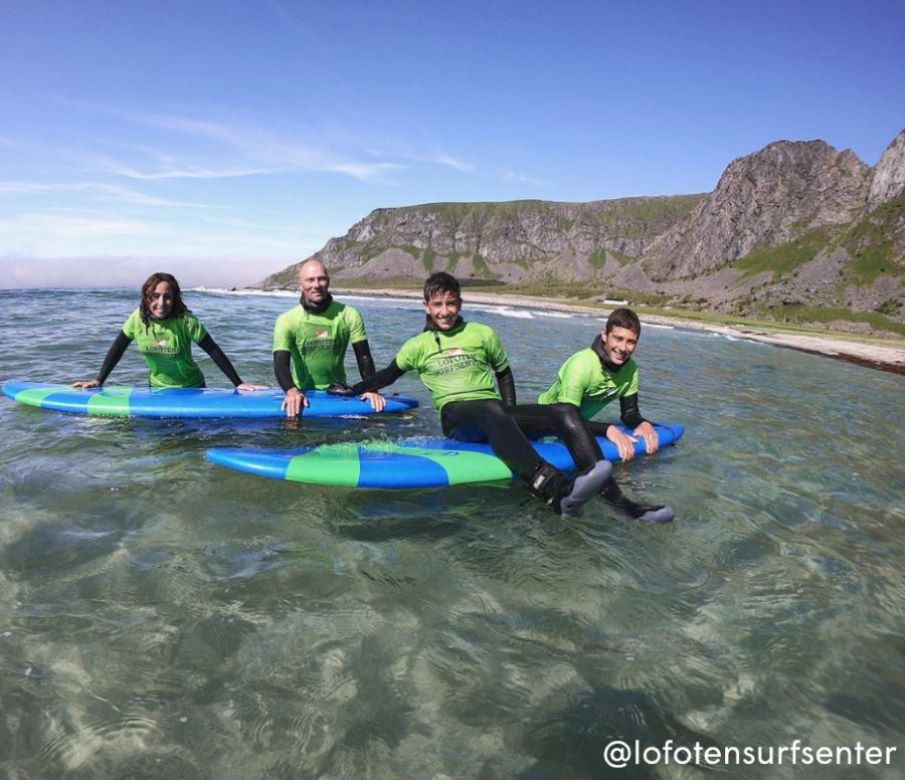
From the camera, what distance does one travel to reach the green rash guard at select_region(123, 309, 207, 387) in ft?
25.2

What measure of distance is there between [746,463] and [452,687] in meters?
6.24

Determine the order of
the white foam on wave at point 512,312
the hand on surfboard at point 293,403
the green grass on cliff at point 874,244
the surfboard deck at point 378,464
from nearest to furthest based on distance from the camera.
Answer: the surfboard deck at point 378,464 → the hand on surfboard at point 293,403 → the white foam on wave at point 512,312 → the green grass on cliff at point 874,244

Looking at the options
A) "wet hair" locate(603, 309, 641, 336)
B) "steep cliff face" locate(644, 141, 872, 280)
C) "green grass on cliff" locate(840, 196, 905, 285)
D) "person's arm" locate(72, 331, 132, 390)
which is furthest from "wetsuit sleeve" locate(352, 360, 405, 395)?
"steep cliff face" locate(644, 141, 872, 280)

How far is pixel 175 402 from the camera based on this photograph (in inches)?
312

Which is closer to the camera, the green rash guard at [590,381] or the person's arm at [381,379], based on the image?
the green rash guard at [590,381]

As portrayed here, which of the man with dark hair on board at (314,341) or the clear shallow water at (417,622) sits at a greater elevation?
the man with dark hair on board at (314,341)

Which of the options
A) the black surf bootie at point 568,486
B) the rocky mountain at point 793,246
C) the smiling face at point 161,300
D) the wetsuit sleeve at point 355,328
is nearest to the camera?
the black surf bootie at point 568,486

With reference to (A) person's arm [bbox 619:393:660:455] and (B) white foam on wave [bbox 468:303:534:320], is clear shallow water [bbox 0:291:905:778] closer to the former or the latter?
(A) person's arm [bbox 619:393:660:455]

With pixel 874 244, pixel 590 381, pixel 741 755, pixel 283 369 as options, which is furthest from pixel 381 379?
pixel 874 244

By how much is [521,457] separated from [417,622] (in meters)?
2.11

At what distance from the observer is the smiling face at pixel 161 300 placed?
24.2 feet

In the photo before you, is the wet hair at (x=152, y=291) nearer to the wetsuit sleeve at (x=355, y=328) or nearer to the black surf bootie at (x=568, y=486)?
the wetsuit sleeve at (x=355, y=328)

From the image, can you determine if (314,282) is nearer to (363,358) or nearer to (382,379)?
(363,358)

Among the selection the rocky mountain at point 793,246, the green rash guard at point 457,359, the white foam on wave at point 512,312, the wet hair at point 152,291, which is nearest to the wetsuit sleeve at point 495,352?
the green rash guard at point 457,359
